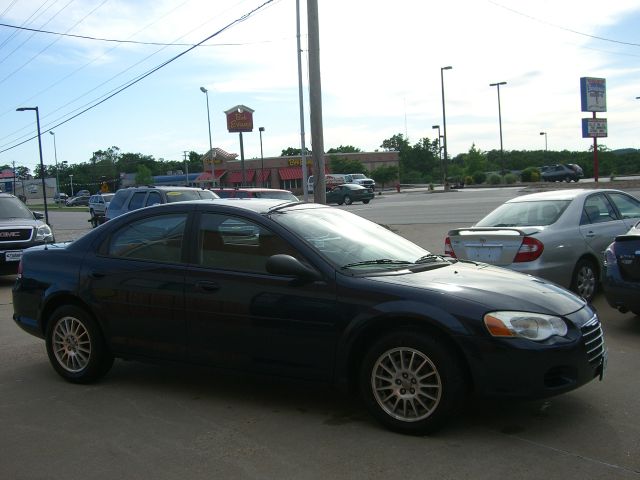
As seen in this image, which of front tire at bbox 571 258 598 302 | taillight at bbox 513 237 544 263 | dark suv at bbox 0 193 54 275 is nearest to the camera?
taillight at bbox 513 237 544 263

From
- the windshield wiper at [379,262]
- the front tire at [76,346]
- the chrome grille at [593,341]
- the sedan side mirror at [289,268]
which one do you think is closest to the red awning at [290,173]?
the front tire at [76,346]

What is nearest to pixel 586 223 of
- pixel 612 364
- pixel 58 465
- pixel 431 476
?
pixel 612 364

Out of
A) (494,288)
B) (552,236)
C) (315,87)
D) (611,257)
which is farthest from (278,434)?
(315,87)

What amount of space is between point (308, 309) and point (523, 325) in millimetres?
1448

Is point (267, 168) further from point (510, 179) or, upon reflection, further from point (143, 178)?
point (143, 178)

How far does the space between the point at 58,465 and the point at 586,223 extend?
713 cm

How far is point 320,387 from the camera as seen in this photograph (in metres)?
4.59

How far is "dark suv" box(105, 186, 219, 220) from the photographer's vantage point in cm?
1680

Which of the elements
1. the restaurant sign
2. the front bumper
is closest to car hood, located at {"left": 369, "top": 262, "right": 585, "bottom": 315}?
the front bumper

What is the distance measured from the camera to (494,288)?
439cm

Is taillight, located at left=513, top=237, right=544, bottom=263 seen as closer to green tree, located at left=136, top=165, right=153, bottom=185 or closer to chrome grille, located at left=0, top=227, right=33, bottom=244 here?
chrome grille, located at left=0, top=227, right=33, bottom=244

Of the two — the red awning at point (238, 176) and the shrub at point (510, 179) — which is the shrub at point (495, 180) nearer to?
the shrub at point (510, 179)

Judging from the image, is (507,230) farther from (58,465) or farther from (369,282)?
(58,465)

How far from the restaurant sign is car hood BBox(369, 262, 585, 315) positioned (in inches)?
1767
